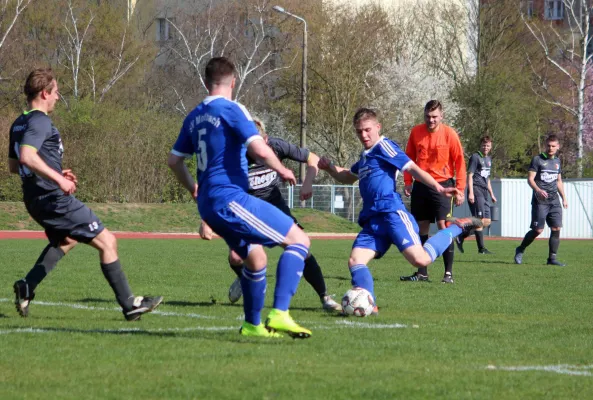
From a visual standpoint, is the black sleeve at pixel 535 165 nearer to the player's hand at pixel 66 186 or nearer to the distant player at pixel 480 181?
the distant player at pixel 480 181

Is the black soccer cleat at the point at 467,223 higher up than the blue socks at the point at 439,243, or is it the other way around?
the black soccer cleat at the point at 467,223

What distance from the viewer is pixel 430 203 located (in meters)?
12.0

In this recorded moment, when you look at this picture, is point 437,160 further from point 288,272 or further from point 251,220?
point 251,220

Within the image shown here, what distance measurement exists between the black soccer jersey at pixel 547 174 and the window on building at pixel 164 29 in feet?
114

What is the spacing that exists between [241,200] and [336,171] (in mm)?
2428

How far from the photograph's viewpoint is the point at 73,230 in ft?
24.7

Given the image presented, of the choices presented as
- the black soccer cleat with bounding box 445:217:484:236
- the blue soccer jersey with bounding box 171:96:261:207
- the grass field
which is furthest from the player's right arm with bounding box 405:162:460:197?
the blue soccer jersey with bounding box 171:96:261:207

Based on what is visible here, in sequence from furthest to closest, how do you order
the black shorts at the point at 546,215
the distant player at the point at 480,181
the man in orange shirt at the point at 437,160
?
the distant player at the point at 480,181 < the black shorts at the point at 546,215 < the man in orange shirt at the point at 437,160

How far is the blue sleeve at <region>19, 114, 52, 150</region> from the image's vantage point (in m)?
7.25

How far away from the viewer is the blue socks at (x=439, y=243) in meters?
9.01

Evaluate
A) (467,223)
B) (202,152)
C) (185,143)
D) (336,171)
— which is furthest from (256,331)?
(467,223)

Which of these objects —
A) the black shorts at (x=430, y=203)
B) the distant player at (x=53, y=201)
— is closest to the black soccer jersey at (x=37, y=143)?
the distant player at (x=53, y=201)

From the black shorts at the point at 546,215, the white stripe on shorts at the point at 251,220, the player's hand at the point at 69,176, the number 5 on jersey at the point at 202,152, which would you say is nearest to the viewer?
the white stripe on shorts at the point at 251,220

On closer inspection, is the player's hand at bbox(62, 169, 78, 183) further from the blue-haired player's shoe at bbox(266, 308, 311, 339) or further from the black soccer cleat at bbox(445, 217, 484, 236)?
the black soccer cleat at bbox(445, 217, 484, 236)
